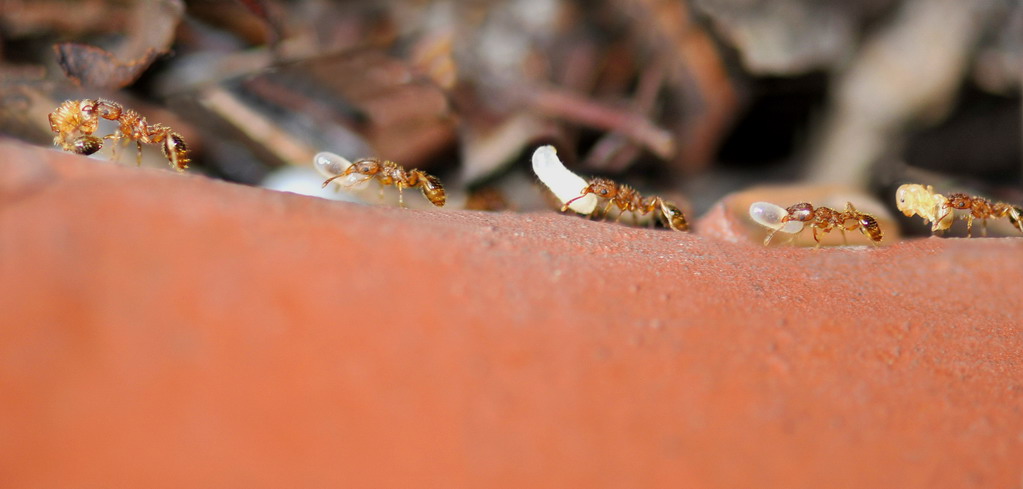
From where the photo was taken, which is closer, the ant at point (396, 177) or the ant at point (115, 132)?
the ant at point (115, 132)

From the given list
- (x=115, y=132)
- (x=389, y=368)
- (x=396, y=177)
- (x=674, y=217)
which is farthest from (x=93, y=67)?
(x=389, y=368)

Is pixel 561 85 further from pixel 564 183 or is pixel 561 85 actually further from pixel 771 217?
pixel 771 217

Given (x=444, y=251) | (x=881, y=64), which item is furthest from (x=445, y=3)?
(x=444, y=251)

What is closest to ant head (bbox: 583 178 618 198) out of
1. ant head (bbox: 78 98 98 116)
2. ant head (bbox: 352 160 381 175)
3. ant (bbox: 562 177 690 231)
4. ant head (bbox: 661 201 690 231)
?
ant (bbox: 562 177 690 231)

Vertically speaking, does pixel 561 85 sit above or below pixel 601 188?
above

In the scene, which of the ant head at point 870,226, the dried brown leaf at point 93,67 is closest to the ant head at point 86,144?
the dried brown leaf at point 93,67

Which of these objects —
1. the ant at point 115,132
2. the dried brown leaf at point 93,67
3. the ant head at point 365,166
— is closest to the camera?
the ant at point 115,132

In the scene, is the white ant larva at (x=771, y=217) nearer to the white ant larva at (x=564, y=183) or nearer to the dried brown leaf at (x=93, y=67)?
the white ant larva at (x=564, y=183)

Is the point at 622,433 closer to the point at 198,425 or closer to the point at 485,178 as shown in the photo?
the point at 198,425
